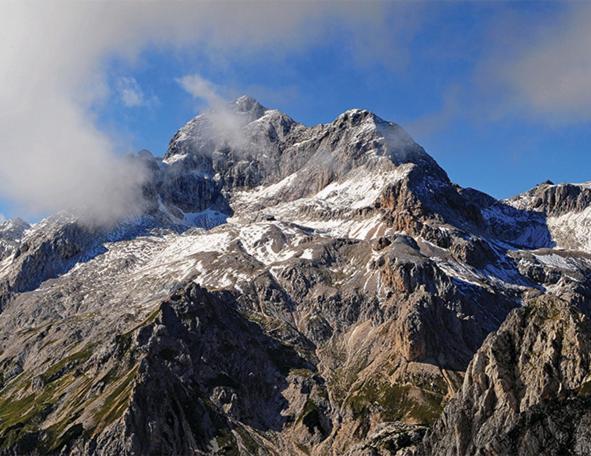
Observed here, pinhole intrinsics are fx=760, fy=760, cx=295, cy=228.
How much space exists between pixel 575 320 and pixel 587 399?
93.9 feet

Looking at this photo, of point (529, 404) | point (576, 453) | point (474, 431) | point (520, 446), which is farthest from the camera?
point (474, 431)

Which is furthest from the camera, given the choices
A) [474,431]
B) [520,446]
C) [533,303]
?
[533,303]

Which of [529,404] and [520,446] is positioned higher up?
[529,404]

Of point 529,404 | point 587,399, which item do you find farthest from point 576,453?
point 529,404

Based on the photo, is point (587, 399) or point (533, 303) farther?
point (533, 303)

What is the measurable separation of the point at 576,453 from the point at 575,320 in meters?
38.7

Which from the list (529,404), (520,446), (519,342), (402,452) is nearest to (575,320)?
(519,342)

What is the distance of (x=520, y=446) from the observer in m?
124

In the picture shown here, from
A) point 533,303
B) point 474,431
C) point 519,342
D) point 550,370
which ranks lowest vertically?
point 474,431

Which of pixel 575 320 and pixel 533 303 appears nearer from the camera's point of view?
pixel 575 320

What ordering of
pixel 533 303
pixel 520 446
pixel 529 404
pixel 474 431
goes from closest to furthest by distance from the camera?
pixel 520 446, pixel 529 404, pixel 474 431, pixel 533 303

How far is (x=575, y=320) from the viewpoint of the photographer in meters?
148

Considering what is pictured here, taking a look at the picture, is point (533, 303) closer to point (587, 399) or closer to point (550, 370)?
point (550, 370)

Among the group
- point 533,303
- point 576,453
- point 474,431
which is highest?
point 533,303
